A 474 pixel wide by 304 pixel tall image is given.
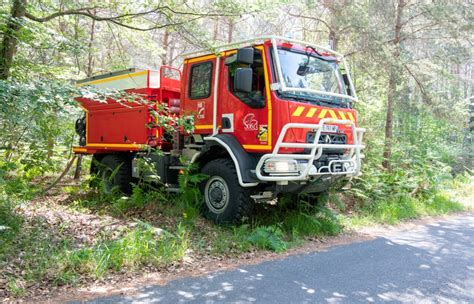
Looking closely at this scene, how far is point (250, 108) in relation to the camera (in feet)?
22.1

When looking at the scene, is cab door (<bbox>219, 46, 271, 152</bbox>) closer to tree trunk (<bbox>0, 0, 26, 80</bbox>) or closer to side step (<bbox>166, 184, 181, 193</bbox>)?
side step (<bbox>166, 184, 181, 193</bbox>)

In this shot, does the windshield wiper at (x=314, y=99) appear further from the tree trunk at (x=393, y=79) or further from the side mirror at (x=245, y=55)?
the tree trunk at (x=393, y=79)

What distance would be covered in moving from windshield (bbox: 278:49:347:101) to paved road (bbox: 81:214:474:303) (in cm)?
268

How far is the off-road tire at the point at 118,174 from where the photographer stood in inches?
374

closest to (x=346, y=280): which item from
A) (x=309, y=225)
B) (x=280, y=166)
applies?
(x=280, y=166)

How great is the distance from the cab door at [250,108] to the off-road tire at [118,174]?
11.4 ft

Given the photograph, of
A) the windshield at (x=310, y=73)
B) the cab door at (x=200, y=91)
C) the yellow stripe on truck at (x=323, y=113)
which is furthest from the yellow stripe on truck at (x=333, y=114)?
the cab door at (x=200, y=91)

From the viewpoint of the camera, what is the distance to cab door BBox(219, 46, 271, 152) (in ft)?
21.4

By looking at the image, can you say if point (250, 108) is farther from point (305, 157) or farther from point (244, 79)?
point (305, 157)

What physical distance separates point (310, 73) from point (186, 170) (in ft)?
9.16

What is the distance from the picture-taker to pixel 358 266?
213 inches

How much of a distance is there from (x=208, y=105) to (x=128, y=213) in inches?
105

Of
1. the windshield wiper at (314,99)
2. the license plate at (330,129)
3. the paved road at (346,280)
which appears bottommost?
the paved road at (346,280)

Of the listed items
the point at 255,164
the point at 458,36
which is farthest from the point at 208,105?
the point at 458,36
